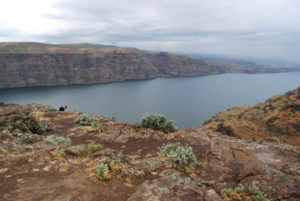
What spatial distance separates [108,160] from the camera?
235 inches

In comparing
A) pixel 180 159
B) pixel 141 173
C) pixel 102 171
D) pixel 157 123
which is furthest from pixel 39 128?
pixel 180 159

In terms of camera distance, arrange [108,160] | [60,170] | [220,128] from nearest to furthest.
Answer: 1. [60,170]
2. [108,160]
3. [220,128]

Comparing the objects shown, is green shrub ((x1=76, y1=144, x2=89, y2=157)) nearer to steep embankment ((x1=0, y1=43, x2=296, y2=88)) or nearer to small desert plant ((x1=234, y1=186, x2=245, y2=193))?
small desert plant ((x1=234, y1=186, x2=245, y2=193))

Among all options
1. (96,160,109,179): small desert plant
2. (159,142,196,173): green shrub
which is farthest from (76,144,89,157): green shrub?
(159,142,196,173): green shrub

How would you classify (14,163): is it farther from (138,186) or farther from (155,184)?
(155,184)

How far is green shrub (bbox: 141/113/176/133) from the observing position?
11609 mm

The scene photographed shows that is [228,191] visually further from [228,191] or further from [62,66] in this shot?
[62,66]

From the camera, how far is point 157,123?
1164 centimetres

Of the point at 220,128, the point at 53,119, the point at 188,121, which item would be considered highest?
the point at 53,119

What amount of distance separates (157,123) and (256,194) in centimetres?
719

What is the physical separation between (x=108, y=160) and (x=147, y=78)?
162 metres

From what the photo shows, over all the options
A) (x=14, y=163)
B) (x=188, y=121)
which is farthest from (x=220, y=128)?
(x=188, y=121)

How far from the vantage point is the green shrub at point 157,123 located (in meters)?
11.6

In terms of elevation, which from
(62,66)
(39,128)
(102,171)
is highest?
(62,66)
